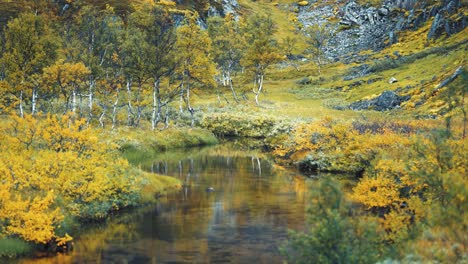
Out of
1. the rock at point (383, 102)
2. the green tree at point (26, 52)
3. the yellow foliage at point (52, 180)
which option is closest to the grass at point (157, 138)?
the green tree at point (26, 52)

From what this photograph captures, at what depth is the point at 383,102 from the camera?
77.4 metres

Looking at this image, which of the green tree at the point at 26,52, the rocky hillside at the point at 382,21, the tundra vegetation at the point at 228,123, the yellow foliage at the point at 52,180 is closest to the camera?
the tundra vegetation at the point at 228,123

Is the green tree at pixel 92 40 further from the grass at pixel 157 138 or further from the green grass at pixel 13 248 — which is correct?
the green grass at pixel 13 248

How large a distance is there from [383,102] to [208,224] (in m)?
55.3

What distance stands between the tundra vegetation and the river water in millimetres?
1571

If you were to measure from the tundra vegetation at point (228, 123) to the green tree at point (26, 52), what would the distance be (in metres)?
0.22

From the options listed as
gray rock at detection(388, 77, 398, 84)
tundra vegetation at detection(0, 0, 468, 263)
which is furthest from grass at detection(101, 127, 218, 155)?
gray rock at detection(388, 77, 398, 84)

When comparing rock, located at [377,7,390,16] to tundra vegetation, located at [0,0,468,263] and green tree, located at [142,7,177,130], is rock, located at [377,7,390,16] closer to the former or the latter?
tundra vegetation, located at [0,0,468,263]

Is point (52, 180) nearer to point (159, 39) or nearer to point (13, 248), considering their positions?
point (13, 248)

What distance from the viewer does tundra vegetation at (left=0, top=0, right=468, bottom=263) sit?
18156 millimetres

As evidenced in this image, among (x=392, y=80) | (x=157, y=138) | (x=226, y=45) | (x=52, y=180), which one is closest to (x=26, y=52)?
(x=157, y=138)

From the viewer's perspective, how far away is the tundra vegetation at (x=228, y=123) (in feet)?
59.6

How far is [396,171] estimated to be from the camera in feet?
98.6

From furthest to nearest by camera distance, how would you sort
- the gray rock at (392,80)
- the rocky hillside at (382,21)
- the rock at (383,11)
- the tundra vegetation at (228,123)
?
the rock at (383,11), the rocky hillside at (382,21), the gray rock at (392,80), the tundra vegetation at (228,123)
